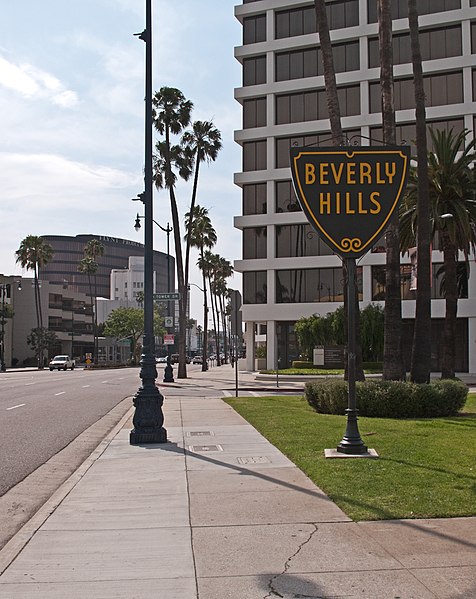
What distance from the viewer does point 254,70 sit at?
194 ft

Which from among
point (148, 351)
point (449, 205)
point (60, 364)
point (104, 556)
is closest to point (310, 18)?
point (449, 205)

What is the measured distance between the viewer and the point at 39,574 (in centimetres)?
588

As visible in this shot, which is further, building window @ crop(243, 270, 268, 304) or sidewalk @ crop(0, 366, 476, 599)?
building window @ crop(243, 270, 268, 304)

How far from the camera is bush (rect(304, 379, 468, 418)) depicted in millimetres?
16750

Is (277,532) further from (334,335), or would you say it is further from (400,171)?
(334,335)

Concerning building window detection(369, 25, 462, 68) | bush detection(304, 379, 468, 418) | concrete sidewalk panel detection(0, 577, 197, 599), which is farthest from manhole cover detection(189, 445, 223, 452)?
building window detection(369, 25, 462, 68)

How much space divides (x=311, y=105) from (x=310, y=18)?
7.13 meters

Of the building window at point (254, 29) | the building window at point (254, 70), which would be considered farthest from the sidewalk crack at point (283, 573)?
the building window at point (254, 29)

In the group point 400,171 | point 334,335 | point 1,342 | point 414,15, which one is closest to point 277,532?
point 400,171

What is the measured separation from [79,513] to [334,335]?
4337 cm

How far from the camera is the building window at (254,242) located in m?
57.4

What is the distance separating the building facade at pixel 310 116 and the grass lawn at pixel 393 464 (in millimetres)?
36962

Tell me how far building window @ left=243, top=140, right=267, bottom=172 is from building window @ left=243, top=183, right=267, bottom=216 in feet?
4.77

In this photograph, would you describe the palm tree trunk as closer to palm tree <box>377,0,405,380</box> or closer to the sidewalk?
palm tree <box>377,0,405,380</box>
